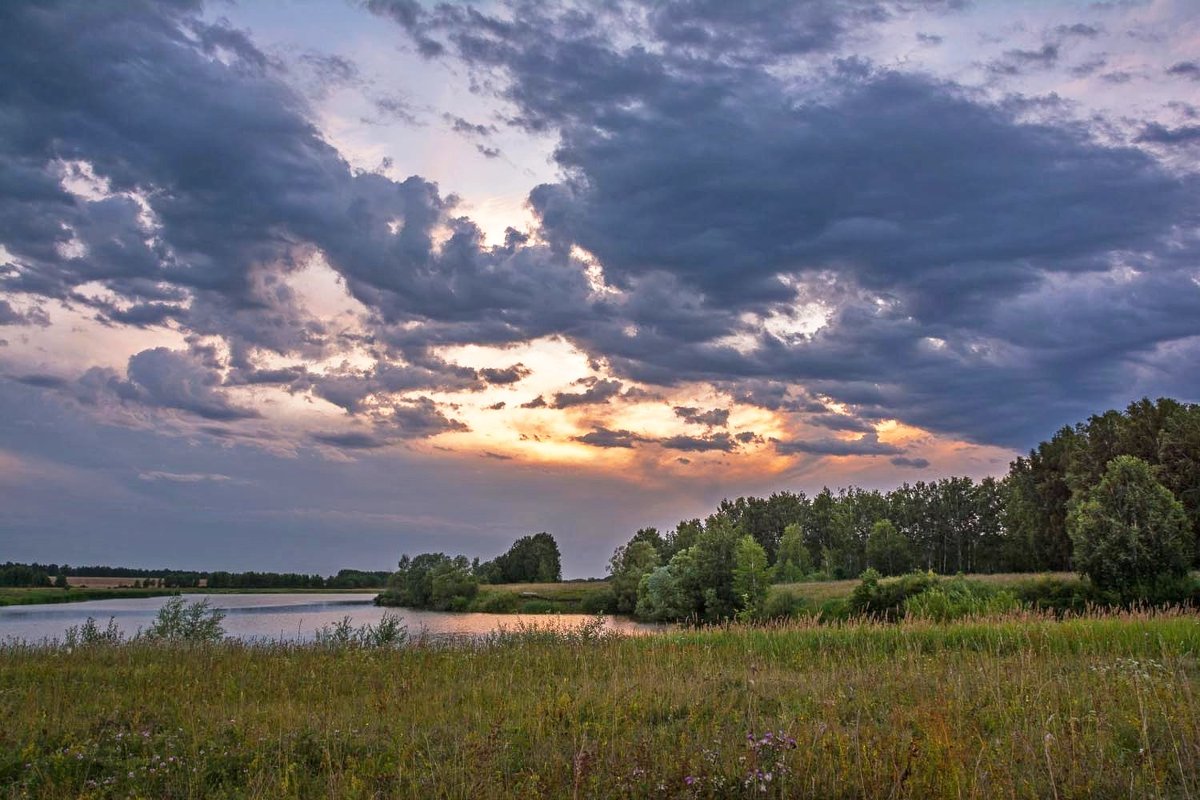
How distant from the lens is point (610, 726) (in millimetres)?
8570

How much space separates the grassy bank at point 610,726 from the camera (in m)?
6.08

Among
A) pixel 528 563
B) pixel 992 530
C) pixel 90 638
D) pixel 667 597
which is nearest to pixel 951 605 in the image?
pixel 90 638

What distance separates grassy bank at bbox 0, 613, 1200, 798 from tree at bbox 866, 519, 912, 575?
94822 mm

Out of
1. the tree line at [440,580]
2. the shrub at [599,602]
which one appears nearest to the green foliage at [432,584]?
the tree line at [440,580]

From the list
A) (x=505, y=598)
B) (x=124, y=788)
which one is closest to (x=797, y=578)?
(x=505, y=598)

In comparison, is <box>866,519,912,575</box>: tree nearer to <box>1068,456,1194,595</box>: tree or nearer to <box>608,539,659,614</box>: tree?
<box>608,539,659,614</box>: tree

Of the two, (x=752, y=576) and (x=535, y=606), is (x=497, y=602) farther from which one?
(x=752, y=576)

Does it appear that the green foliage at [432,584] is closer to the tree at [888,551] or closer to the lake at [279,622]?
the lake at [279,622]

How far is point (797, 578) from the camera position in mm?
100375

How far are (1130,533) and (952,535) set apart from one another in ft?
264

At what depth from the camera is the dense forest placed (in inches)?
1736

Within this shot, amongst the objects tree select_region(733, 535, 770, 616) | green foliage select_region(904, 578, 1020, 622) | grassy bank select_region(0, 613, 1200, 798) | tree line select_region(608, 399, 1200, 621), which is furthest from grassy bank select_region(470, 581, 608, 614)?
grassy bank select_region(0, 613, 1200, 798)

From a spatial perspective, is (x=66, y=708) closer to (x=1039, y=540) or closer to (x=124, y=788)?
(x=124, y=788)

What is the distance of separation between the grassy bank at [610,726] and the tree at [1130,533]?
32926 millimetres
